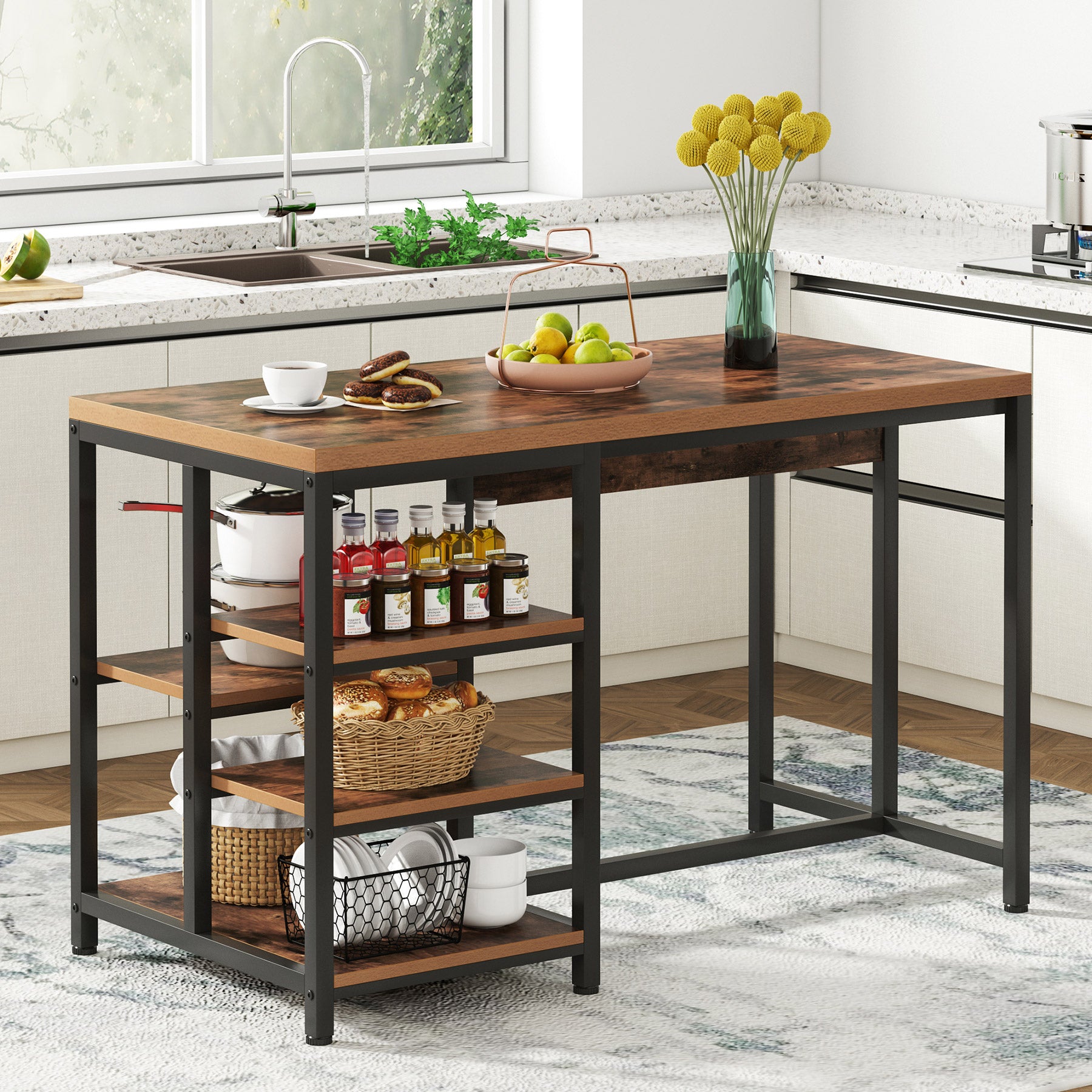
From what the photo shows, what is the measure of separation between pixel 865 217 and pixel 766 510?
6.93 feet

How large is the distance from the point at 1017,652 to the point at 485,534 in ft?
3.21

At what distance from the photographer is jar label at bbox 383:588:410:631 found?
10.3 feet

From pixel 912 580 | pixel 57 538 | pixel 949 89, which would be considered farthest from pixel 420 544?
pixel 949 89

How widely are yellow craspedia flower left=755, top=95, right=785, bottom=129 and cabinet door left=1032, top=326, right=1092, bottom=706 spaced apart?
1127 mm

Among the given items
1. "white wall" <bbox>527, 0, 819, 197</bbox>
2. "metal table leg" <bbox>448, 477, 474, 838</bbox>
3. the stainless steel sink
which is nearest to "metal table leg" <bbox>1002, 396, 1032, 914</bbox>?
"metal table leg" <bbox>448, 477, 474, 838</bbox>

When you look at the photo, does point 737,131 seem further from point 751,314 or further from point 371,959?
point 371,959

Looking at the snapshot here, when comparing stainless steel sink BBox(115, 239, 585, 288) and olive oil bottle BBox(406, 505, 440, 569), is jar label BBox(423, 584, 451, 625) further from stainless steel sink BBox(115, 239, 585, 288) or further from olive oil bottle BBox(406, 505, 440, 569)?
stainless steel sink BBox(115, 239, 585, 288)

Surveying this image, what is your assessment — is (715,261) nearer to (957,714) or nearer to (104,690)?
(957,714)

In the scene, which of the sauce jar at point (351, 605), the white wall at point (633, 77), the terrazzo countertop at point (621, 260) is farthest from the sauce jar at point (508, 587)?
the white wall at point (633, 77)

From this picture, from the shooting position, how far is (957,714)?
16.5ft

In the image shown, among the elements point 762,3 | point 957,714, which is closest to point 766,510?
point 957,714

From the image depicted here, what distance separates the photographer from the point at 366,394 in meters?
3.34

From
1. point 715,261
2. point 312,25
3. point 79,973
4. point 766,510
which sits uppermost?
point 312,25

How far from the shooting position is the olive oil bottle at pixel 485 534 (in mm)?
3291
